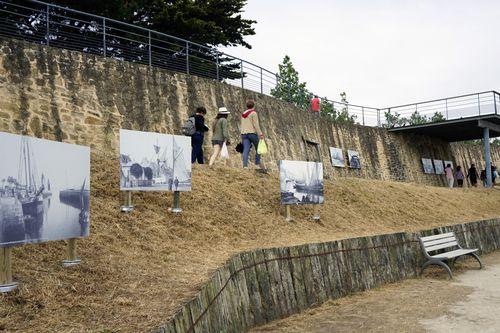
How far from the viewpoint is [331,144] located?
2625 centimetres

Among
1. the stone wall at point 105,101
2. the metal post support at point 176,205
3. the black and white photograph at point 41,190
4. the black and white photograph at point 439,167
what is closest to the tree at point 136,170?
the metal post support at point 176,205

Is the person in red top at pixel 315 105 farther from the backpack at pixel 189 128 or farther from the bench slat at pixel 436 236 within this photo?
the bench slat at pixel 436 236

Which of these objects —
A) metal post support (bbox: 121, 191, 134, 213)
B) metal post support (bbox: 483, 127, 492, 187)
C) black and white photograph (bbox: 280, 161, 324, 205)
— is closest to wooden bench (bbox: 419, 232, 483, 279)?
black and white photograph (bbox: 280, 161, 324, 205)

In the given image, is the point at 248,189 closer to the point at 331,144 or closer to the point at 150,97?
the point at 150,97

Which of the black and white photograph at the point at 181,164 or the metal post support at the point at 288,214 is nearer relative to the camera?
the black and white photograph at the point at 181,164

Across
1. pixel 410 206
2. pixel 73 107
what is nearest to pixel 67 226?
pixel 73 107

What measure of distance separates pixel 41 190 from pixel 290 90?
73.3 feet

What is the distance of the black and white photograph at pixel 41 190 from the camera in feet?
14.2

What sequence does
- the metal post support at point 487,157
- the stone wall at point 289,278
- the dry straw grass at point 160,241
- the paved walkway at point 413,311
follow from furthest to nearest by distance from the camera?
the metal post support at point 487,157 → the paved walkway at point 413,311 → the stone wall at point 289,278 → the dry straw grass at point 160,241

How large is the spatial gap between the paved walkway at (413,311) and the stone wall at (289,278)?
0.21 meters

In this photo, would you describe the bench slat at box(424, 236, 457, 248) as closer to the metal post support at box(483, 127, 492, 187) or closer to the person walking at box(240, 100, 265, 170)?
the person walking at box(240, 100, 265, 170)

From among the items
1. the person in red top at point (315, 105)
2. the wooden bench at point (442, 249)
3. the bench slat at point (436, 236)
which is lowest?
the wooden bench at point (442, 249)

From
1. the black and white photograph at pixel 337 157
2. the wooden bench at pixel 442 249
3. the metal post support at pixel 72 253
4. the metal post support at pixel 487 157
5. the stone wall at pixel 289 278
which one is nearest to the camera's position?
the stone wall at pixel 289 278

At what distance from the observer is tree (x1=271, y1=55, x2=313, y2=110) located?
2590cm
